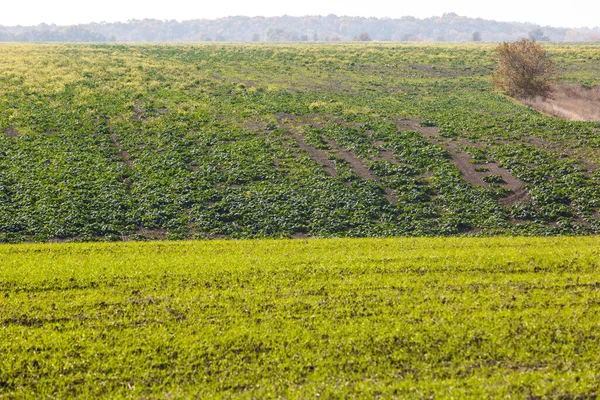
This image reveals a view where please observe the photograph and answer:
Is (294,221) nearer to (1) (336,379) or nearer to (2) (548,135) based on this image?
(1) (336,379)

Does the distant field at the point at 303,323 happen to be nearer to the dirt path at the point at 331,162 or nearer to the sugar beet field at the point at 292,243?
the sugar beet field at the point at 292,243

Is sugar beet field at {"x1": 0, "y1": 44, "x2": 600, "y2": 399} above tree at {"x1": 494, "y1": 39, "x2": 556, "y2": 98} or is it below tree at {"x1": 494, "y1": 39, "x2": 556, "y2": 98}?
below

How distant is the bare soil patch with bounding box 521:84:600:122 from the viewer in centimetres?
5245

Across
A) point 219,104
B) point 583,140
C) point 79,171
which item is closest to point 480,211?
point 583,140

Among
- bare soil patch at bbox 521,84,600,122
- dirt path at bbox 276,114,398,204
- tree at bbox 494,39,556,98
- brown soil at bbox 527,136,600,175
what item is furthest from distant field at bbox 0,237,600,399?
tree at bbox 494,39,556,98

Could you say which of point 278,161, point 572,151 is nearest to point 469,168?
point 572,151

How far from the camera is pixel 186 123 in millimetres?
46000

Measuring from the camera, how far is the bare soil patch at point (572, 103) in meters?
52.5

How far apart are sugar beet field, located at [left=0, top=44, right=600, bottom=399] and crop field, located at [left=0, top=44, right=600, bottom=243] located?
20 cm

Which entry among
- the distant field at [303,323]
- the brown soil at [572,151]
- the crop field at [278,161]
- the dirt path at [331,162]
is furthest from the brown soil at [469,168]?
the distant field at [303,323]

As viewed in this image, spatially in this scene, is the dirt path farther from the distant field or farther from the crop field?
the distant field

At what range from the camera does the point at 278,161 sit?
38000 millimetres

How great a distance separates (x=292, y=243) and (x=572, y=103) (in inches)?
1970

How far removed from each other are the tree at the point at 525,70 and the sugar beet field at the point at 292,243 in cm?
324
